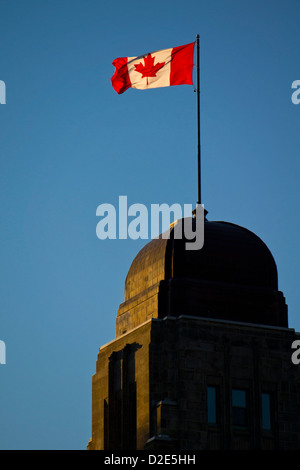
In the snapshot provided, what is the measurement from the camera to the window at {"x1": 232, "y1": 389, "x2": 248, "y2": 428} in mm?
76625

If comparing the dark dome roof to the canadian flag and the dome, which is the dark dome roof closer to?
the dome

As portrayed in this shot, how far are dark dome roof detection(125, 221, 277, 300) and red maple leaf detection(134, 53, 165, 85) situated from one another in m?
9.60

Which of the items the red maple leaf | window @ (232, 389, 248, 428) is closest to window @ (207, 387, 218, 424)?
window @ (232, 389, 248, 428)

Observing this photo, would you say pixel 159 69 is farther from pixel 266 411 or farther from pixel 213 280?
pixel 266 411

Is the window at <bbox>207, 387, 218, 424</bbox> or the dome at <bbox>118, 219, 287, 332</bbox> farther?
the dome at <bbox>118, 219, 287, 332</bbox>

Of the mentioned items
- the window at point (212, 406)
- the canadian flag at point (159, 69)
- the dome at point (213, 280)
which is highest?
the canadian flag at point (159, 69)

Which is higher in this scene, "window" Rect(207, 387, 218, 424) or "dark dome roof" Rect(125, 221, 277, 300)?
"dark dome roof" Rect(125, 221, 277, 300)

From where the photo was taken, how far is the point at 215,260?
7994 cm

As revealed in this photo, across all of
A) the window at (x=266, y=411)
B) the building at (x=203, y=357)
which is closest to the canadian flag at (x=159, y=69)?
the building at (x=203, y=357)

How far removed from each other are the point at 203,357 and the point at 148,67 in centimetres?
1829

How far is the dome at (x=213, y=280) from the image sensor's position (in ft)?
258

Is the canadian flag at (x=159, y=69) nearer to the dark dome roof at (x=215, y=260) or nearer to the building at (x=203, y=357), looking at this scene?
the dark dome roof at (x=215, y=260)

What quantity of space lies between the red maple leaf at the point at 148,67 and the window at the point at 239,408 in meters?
19.7

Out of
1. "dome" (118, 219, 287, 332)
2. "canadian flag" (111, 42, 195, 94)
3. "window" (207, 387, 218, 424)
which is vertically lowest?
"window" (207, 387, 218, 424)
